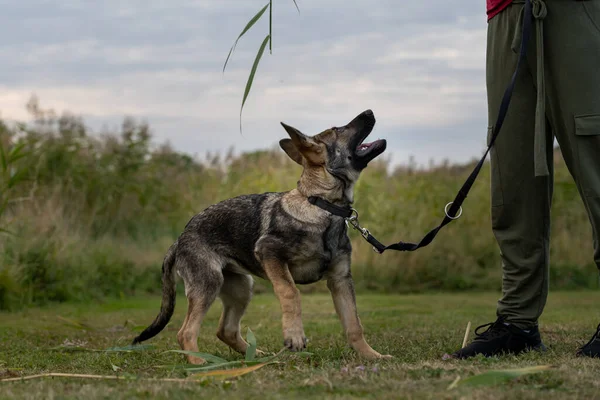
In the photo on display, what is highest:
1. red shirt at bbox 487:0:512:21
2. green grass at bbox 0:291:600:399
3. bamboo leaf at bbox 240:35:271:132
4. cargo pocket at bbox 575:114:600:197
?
red shirt at bbox 487:0:512:21

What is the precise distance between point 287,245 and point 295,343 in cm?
66

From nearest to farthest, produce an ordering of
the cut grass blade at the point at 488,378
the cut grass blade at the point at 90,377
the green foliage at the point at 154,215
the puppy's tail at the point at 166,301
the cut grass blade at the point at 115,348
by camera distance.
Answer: the cut grass blade at the point at 488,378 → the cut grass blade at the point at 90,377 → the cut grass blade at the point at 115,348 → the puppy's tail at the point at 166,301 → the green foliage at the point at 154,215

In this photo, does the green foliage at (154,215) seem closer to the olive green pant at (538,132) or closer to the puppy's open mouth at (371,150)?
the puppy's open mouth at (371,150)

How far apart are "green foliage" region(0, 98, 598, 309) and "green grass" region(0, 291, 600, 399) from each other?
29.3 inches

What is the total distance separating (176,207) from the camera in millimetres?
14453

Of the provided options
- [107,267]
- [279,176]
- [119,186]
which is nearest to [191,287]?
[107,267]

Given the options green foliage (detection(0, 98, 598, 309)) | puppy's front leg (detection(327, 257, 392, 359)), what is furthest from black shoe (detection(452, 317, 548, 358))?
green foliage (detection(0, 98, 598, 309))

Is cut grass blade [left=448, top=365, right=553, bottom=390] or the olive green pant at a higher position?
the olive green pant

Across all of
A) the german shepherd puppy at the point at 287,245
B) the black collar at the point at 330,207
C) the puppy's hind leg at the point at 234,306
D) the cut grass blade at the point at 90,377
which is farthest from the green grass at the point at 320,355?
the black collar at the point at 330,207

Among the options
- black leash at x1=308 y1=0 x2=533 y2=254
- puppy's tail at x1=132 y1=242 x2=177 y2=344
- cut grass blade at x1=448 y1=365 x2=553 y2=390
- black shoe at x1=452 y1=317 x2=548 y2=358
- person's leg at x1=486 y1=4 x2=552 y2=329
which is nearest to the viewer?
cut grass blade at x1=448 y1=365 x2=553 y2=390

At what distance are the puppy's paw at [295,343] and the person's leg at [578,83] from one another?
174 cm

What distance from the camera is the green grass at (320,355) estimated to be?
356cm

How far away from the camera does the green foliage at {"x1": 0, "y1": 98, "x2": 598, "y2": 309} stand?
10419mm

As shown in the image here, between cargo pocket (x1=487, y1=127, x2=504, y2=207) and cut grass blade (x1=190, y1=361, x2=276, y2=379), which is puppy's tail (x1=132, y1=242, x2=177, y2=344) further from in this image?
cargo pocket (x1=487, y1=127, x2=504, y2=207)
